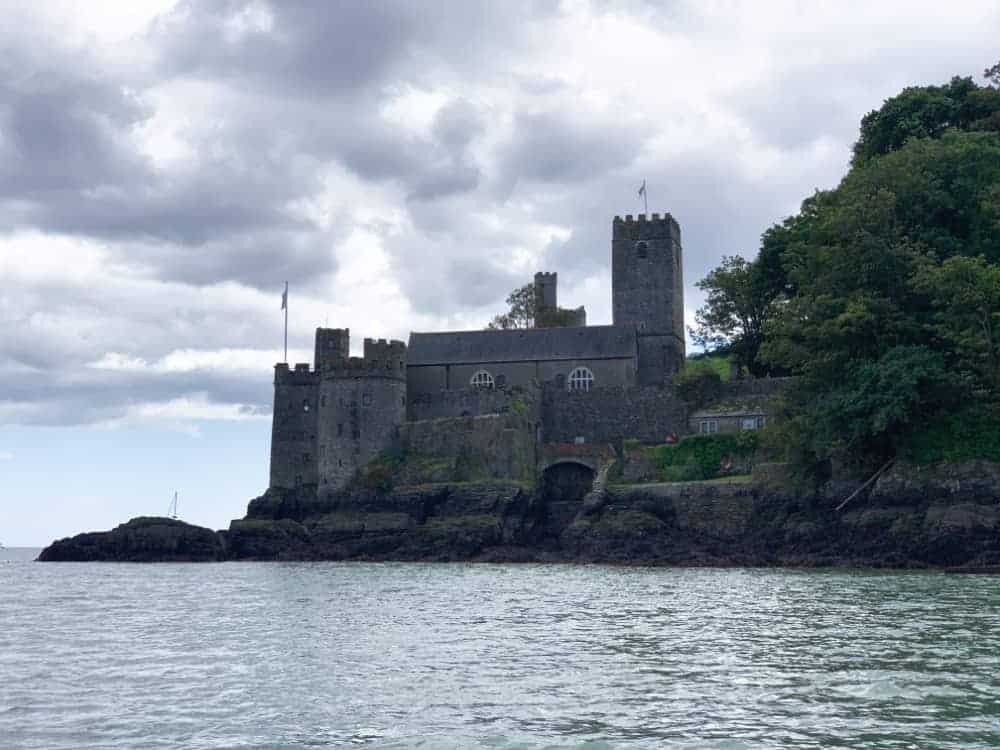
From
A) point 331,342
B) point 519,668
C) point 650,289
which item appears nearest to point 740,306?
point 650,289

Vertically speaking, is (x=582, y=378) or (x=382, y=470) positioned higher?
(x=582, y=378)

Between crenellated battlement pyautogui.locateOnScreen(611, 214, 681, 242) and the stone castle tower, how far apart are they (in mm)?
15591

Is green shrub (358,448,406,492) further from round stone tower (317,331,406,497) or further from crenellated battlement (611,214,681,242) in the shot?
crenellated battlement (611,214,681,242)

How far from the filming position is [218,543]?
188 feet

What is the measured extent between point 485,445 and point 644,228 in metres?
19.9

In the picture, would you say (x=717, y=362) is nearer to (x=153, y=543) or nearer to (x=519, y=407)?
(x=519, y=407)

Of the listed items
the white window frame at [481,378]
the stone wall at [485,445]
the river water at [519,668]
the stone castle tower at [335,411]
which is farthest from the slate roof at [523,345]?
the river water at [519,668]

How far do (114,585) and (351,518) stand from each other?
16.4 metres

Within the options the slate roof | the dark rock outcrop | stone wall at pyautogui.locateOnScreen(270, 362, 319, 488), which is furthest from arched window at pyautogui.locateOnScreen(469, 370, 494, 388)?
the dark rock outcrop

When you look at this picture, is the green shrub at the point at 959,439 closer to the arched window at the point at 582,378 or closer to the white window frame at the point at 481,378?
the arched window at the point at 582,378

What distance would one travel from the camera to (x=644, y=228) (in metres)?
69.6

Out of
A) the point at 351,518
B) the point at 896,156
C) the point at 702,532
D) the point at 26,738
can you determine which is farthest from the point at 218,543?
the point at 26,738

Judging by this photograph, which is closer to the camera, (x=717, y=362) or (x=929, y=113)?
(x=929, y=113)

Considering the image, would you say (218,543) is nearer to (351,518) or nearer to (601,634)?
(351,518)
